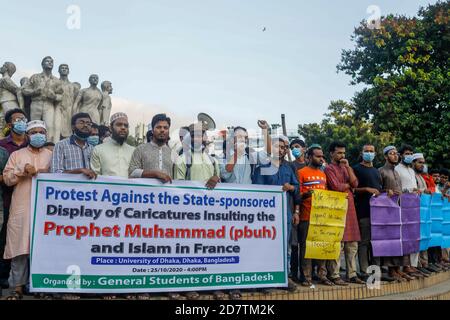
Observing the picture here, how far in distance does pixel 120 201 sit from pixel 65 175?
0.57 meters

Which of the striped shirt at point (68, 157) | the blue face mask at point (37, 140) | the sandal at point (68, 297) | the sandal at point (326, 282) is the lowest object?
the sandal at point (326, 282)

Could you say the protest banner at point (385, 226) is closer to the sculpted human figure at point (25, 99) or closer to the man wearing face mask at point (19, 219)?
the man wearing face mask at point (19, 219)

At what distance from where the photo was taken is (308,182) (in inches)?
246

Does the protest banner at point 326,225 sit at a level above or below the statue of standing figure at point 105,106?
below

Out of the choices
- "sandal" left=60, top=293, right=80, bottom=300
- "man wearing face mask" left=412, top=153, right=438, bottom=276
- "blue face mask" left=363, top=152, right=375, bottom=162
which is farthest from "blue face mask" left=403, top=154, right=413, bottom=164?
"sandal" left=60, top=293, right=80, bottom=300

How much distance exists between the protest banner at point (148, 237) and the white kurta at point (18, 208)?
0.21 meters

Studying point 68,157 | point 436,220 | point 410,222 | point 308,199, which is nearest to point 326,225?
point 308,199

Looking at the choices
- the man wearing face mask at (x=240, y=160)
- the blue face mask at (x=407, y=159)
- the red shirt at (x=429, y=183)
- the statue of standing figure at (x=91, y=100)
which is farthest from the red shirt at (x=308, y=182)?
the statue of standing figure at (x=91, y=100)

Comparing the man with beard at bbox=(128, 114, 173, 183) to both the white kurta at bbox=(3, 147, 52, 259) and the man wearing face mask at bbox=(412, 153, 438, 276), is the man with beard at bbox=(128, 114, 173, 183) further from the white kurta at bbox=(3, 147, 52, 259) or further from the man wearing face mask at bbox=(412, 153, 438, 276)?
the man wearing face mask at bbox=(412, 153, 438, 276)

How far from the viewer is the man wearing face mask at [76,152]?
4.79 metres

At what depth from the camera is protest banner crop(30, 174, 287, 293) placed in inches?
174

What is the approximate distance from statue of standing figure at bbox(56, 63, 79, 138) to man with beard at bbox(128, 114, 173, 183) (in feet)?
18.8

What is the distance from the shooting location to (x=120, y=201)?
4672 mm

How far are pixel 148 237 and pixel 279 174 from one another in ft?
6.25
